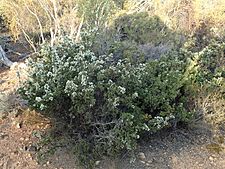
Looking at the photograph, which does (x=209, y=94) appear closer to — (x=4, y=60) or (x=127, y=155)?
(x=127, y=155)

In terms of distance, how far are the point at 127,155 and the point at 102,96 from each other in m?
0.71

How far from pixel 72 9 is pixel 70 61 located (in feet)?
9.86

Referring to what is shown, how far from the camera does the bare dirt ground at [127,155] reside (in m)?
4.12

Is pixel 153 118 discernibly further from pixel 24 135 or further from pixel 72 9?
pixel 72 9

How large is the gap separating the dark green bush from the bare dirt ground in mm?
218

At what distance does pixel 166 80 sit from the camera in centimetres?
459

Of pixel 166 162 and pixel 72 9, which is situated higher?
pixel 72 9

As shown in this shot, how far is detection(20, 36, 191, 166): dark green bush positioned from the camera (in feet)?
13.2

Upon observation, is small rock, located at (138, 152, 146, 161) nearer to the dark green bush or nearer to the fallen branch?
the dark green bush

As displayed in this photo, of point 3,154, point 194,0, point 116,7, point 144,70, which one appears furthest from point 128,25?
point 3,154

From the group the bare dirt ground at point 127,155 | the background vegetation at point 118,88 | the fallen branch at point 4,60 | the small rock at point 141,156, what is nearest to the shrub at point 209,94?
the background vegetation at point 118,88

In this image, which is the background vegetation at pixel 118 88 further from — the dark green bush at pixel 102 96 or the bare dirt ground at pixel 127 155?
the bare dirt ground at pixel 127 155

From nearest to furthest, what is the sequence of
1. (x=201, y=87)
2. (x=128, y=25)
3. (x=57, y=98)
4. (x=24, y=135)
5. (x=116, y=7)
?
1. (x=57, y=98)
2. (x=24, y=135)
3. (x=201, y=87)
4. (x=128, y=25)
5. (x=116, y=7)

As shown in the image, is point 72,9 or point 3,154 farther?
point 72,9
